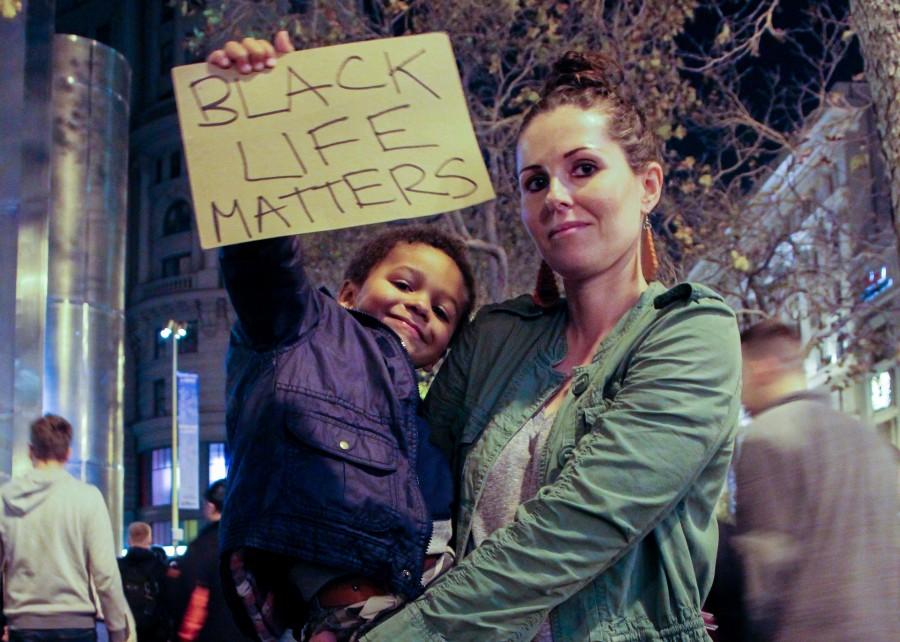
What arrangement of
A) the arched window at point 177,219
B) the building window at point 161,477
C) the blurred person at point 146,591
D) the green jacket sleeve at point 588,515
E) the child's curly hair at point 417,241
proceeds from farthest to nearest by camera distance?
the arched window at point 177,219 < the building window at point 161,477 < the blurred person at point 146,591 < the child's curly hair at point 417,241 < the green jacket sleeve at point 588,515

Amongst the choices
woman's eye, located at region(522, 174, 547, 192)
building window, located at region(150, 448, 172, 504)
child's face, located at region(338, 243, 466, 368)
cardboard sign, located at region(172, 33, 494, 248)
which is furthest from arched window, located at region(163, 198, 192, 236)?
cardboard sign, located at region(172, 33, 494, 248)

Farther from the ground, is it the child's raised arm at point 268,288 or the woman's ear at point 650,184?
the woman's ear at point 650,184

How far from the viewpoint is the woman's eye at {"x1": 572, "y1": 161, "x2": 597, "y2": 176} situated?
2.20 meters

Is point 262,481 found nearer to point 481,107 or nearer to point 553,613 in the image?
point 553,613

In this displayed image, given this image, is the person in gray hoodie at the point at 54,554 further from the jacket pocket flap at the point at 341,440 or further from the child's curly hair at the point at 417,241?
the jacket pocket flap at the point at 341,440

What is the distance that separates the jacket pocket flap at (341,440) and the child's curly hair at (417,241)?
28.0 inches

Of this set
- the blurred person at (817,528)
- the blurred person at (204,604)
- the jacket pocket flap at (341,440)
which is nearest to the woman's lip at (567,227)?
the jacket pocket flap at (341,440)

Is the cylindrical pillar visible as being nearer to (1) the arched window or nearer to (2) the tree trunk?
(2) the tree trunk

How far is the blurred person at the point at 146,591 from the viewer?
9.47m

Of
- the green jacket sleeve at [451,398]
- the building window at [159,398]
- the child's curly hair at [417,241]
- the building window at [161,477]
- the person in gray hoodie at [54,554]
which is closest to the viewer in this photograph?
the green jacket sleeve at [451,398]

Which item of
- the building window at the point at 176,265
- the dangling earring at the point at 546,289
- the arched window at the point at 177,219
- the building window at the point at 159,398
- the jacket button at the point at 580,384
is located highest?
the arched window at the point at 177,219

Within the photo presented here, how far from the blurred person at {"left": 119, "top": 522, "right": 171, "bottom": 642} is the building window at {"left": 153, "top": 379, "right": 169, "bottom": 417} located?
43470mm

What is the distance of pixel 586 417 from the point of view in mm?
2037

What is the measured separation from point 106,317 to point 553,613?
16.9 meters
